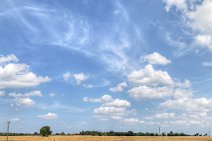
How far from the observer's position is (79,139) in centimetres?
15038

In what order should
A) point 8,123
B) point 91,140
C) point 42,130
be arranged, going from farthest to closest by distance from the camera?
point 42,130 < point 91,140 < point 8,123

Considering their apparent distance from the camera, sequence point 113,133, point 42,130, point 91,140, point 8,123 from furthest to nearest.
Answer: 1. point 113,133
2. point 42,130
3. point 91,140
4. point 8,123

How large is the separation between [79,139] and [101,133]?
49943 millimetres

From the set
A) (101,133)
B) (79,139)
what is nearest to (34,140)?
(79,139)

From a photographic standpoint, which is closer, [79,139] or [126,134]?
[79,139]

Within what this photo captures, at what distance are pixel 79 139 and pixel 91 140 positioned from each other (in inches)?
398

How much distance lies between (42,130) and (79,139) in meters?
28.2

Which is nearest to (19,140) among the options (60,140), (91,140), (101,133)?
(60,140)

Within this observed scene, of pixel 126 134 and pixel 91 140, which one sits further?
pixel 126 134

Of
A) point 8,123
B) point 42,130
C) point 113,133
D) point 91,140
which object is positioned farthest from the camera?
point 113,133

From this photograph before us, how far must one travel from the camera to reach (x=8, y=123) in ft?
401

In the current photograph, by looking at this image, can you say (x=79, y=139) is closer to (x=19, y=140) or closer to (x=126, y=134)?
(x=19, y=140)

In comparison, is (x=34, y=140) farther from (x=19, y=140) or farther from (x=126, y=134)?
(x=126, y=134)

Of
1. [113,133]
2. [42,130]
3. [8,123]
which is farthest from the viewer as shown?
[113,133]
